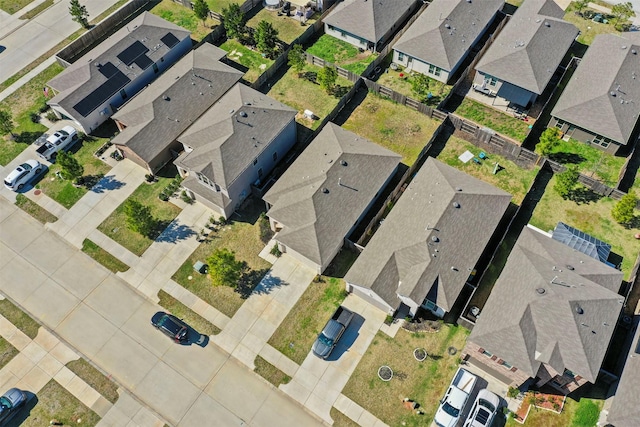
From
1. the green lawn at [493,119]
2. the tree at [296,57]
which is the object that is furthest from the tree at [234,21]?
the green lawn at [493,119]

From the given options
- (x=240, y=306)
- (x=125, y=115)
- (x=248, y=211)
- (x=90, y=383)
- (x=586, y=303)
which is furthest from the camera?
(x=125, y=115)

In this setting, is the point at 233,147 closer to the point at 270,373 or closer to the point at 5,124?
the point at 270,373

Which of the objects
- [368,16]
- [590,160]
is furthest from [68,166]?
[590,160]

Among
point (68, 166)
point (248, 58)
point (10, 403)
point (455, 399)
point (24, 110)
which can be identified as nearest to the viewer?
point (455, 399)

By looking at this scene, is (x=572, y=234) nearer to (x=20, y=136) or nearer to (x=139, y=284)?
(x=139, y=284)

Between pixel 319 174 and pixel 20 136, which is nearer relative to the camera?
pixel 319 174

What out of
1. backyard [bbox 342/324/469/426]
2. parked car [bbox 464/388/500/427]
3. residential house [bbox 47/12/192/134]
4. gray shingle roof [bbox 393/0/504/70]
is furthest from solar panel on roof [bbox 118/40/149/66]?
parked car [bbox 464/388/500/427]

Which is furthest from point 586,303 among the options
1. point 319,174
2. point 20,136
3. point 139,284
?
point 20,136
